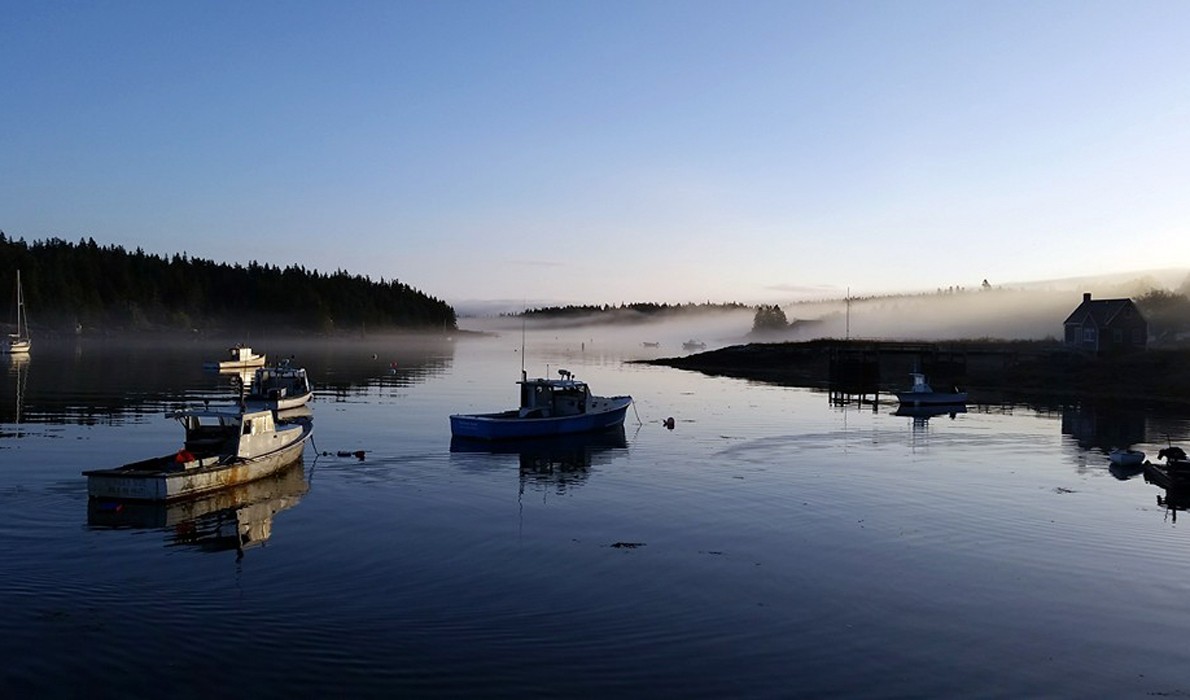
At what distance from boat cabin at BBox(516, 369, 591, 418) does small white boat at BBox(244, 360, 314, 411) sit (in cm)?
1955

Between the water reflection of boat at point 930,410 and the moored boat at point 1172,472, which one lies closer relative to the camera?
the moored boat at point 1172,472

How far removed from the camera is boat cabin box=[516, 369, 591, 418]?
Answer: 56625 millimetres

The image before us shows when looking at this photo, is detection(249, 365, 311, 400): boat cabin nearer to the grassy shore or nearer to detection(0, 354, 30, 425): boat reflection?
detection(0, 354, 30, 425): boat reflection

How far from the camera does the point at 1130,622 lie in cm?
2073

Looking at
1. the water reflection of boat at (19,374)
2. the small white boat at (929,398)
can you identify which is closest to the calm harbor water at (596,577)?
the water reflection of boat at (19,374)

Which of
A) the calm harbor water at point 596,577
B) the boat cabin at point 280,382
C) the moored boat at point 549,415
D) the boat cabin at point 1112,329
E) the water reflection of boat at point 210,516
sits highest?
the boat cabin at point 1112,329

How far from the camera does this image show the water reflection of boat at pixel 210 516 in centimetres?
2677

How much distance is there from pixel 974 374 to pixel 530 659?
371 feet

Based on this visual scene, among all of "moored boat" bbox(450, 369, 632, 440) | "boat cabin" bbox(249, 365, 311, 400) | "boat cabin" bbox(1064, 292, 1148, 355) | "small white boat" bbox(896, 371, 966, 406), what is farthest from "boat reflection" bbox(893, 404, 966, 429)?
"boat cabin" bbox(249, 365, 311, 400)

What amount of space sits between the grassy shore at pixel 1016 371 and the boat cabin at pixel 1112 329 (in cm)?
372

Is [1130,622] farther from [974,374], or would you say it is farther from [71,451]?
[974,374]

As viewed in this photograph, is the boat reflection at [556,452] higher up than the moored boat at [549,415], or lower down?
lower down

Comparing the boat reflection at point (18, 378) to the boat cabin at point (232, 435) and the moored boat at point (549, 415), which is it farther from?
the moored boat at point (549, 415)

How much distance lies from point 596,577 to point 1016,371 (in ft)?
332
